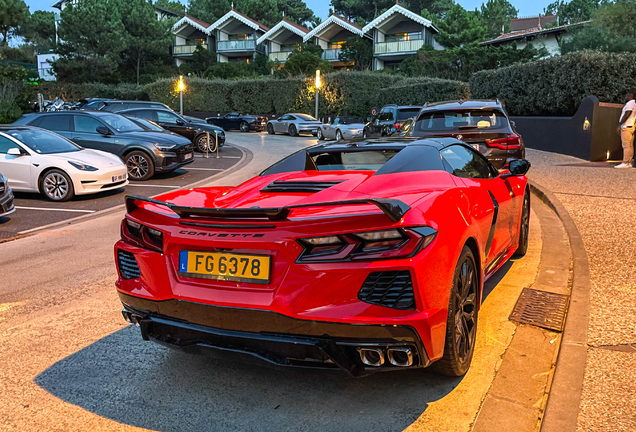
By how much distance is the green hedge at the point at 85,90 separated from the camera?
5762 centimetres

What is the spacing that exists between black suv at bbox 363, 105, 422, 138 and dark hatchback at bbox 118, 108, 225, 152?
609cm

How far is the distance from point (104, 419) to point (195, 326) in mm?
694

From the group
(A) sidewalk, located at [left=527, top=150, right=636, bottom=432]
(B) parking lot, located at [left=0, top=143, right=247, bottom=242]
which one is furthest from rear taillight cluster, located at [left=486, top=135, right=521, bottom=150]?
(B) parking lot, located at [left=0, top=143, right=247, bottom=242]

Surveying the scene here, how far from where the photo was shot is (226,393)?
3.48 metres

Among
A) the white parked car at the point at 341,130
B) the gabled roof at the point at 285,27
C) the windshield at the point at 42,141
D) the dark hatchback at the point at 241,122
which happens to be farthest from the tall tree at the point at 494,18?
the windshield at the point at 42,141

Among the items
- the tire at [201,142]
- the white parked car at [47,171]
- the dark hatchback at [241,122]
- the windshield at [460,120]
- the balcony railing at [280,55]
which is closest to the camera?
the windshield at [460,120]

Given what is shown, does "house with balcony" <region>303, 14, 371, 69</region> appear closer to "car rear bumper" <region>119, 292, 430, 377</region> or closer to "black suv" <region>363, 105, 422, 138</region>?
"black suv" <region>363, 105, 422, 138</region>

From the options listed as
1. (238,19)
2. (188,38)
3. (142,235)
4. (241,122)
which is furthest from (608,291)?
(188,38)

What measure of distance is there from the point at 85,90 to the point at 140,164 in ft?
158

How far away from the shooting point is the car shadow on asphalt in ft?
10.3

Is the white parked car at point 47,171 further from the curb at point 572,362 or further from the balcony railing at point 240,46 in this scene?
the balcony railing at point 240,46

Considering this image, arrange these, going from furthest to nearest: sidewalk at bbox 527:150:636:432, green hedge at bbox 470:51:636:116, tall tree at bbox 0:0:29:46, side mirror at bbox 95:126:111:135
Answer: tall tree at bbox 0:0:29:46 → green hedge at bbox 470:51:636:116 → side mirror at bbox 95:126:111:135 → sidewalk at bbox 527:150:636:432

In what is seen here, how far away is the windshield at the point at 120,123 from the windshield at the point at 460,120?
8269 millimetres

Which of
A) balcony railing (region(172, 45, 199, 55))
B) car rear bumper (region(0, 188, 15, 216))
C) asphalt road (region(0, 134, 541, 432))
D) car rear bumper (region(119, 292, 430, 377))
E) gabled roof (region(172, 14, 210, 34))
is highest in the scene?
gabled roof (region(172, 14, 210, 34))
